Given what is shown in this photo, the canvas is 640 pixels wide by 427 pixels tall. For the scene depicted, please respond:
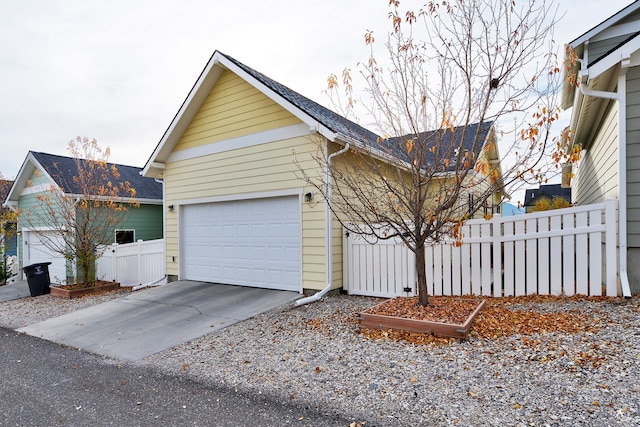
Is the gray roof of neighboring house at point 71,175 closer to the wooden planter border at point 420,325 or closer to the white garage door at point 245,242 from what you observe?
the white garage door at point 245,242

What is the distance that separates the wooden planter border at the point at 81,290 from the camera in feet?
33.2

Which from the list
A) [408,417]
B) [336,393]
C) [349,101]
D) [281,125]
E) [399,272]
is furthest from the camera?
[281,125]

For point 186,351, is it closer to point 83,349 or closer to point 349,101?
point 83,349

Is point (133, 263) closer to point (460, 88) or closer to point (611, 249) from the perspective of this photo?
point (460, 88)

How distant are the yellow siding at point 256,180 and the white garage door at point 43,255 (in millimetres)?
6141

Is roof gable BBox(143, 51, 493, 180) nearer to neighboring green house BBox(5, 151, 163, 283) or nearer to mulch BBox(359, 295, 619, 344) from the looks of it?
mulch BBox(359, 295, 619, 344)

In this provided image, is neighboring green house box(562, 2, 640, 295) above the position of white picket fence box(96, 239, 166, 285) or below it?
above

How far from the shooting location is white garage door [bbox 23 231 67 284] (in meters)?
13.8

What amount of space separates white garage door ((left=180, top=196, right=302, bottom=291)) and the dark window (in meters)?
5.62

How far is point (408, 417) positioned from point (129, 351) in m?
4.27

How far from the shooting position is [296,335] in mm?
5254

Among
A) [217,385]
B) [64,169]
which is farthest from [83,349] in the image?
[64,169]

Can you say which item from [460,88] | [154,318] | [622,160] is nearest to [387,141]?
[460,88]

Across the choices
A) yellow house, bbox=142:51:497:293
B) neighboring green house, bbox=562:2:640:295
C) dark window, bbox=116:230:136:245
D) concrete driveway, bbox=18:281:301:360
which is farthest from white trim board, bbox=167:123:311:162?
dark window, bbox=116:230:136:245
